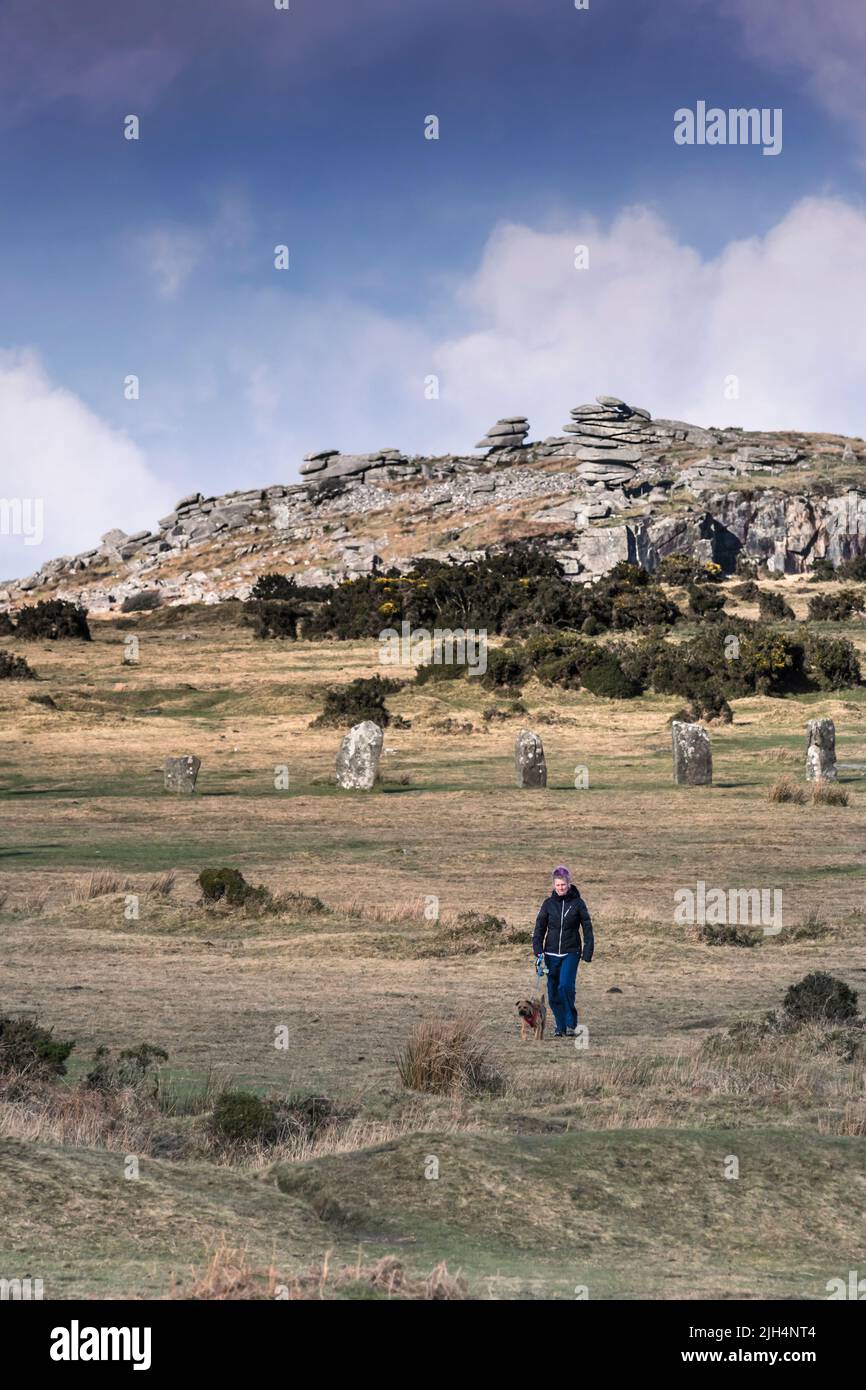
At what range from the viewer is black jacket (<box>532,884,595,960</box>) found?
16.7m

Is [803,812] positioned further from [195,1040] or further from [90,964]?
[195,1040]

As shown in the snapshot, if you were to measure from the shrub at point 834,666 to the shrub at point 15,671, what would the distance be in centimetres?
3138

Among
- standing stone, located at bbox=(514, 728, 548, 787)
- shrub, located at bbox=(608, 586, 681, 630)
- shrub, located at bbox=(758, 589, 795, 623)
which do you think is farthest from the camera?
shrub, located at bbox=(608, 586, 681, 630)

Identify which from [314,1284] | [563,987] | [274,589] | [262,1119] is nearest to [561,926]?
[563,987]

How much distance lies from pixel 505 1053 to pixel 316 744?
3586 cm

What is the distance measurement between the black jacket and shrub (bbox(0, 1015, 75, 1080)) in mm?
4802

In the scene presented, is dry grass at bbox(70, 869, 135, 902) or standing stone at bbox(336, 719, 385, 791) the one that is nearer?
dry grass at bbox(70, 869, 135, 902)

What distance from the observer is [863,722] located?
179ft

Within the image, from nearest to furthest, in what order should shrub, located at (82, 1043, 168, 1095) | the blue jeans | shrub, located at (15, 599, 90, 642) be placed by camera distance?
1. shrub, located at (82, 1043, 168, 1095)
2. the blue jeans
3. shrub, located at (15, 599, 90, 642)

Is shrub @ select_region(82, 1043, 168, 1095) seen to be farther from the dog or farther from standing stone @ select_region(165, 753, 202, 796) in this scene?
standing stone @ select_region(165, 753, 202, 796)

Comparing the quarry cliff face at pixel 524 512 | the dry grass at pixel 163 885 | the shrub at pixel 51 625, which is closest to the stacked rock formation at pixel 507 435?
the quarry cliff face at pixel 524 512

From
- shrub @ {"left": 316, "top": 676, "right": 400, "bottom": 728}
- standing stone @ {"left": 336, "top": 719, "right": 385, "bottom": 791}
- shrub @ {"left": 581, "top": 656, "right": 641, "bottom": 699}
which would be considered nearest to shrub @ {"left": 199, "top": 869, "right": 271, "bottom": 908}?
standing stone @ {"left": 336, "top": 719, "right": 385, "bottom": 791}

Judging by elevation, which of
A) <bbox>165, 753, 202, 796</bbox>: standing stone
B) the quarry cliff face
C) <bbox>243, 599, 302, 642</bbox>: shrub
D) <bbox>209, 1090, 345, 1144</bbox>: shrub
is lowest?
<bbox>209, 1090, 345, 1144</bbox>: shrub

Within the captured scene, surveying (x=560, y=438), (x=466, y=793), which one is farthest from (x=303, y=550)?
(x=466, y=793)
